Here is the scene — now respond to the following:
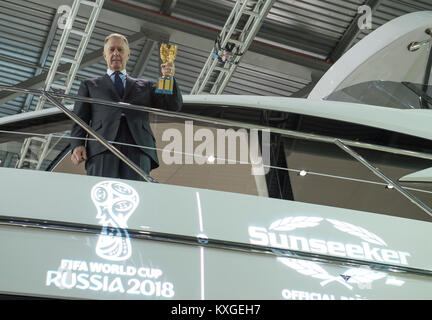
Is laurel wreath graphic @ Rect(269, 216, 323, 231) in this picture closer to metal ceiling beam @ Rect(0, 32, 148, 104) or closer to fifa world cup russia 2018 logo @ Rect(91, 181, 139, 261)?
fifa world cup russia 2018 logo @ Rect(91, 181, 139, 261)

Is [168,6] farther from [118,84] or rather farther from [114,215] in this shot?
[114,215]

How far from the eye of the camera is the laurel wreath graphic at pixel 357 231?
5.45 feet

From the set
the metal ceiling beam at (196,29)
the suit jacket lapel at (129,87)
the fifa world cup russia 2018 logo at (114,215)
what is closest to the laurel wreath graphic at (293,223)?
the fifa world cup russia 2018 logo at (114,215)

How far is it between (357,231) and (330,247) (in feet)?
0.46

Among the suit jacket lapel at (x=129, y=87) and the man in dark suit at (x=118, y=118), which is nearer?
the man in dark suit at (x=118, y=118)

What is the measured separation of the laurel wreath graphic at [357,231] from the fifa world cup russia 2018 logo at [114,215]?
2.15 feet

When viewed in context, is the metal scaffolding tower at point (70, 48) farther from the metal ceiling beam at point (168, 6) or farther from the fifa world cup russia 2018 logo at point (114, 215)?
the fifa world cup russia 2018 logo at point (114, 215)

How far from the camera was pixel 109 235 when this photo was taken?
1.47m

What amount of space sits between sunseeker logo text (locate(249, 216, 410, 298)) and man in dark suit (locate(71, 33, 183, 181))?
0.69 m

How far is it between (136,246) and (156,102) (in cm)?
106

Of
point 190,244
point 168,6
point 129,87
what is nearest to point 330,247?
point 190,244

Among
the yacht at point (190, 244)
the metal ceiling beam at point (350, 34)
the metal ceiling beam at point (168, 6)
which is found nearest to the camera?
the yacht at point (190, 244)

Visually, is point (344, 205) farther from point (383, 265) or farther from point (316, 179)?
point (383, 265)
